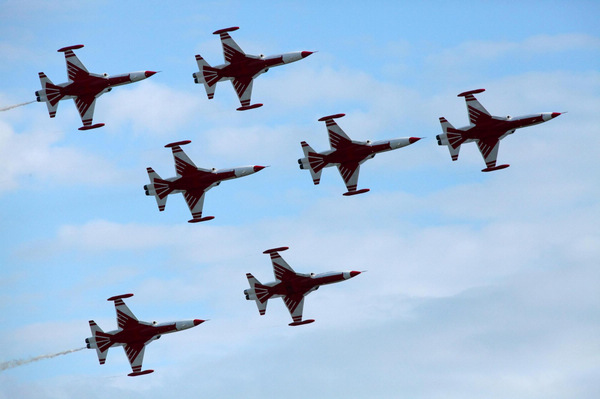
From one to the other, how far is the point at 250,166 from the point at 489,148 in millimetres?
23699

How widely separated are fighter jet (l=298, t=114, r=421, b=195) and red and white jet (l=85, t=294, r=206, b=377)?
62.7 ft

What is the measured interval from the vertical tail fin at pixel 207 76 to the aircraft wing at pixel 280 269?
55.7 ft

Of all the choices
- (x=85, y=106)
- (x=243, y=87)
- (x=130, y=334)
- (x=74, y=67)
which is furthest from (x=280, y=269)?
(x=74, y=67)

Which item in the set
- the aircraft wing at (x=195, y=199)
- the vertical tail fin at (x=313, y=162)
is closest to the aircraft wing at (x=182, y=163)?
the aircraft wing at (x=195, y=199)

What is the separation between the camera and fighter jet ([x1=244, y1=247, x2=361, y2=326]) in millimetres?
162500

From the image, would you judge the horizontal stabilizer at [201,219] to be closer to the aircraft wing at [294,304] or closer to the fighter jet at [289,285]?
the fighter jet at [289,285]

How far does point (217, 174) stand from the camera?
163375 mm

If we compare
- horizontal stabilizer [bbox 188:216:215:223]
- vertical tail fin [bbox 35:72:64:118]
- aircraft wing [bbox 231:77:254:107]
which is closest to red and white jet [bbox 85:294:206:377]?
horizontal stabilizer [bbox 188:216:215:223]

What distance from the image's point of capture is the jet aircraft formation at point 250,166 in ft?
533

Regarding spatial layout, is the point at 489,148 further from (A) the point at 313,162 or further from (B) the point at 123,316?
(B) the point at 123,316

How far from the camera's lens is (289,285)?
16338cm

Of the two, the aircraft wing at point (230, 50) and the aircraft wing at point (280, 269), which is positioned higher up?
the aircraft wing at point (230, 50)

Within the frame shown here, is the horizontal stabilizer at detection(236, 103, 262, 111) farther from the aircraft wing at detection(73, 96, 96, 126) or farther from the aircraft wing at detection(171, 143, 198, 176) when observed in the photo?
the aircraft wing at detection(73, 96, 96, 126)

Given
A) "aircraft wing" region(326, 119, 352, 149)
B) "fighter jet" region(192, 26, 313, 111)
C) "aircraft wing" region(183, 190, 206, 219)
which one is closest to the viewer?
"fighter jet" region(192, 26, 313, 111)
